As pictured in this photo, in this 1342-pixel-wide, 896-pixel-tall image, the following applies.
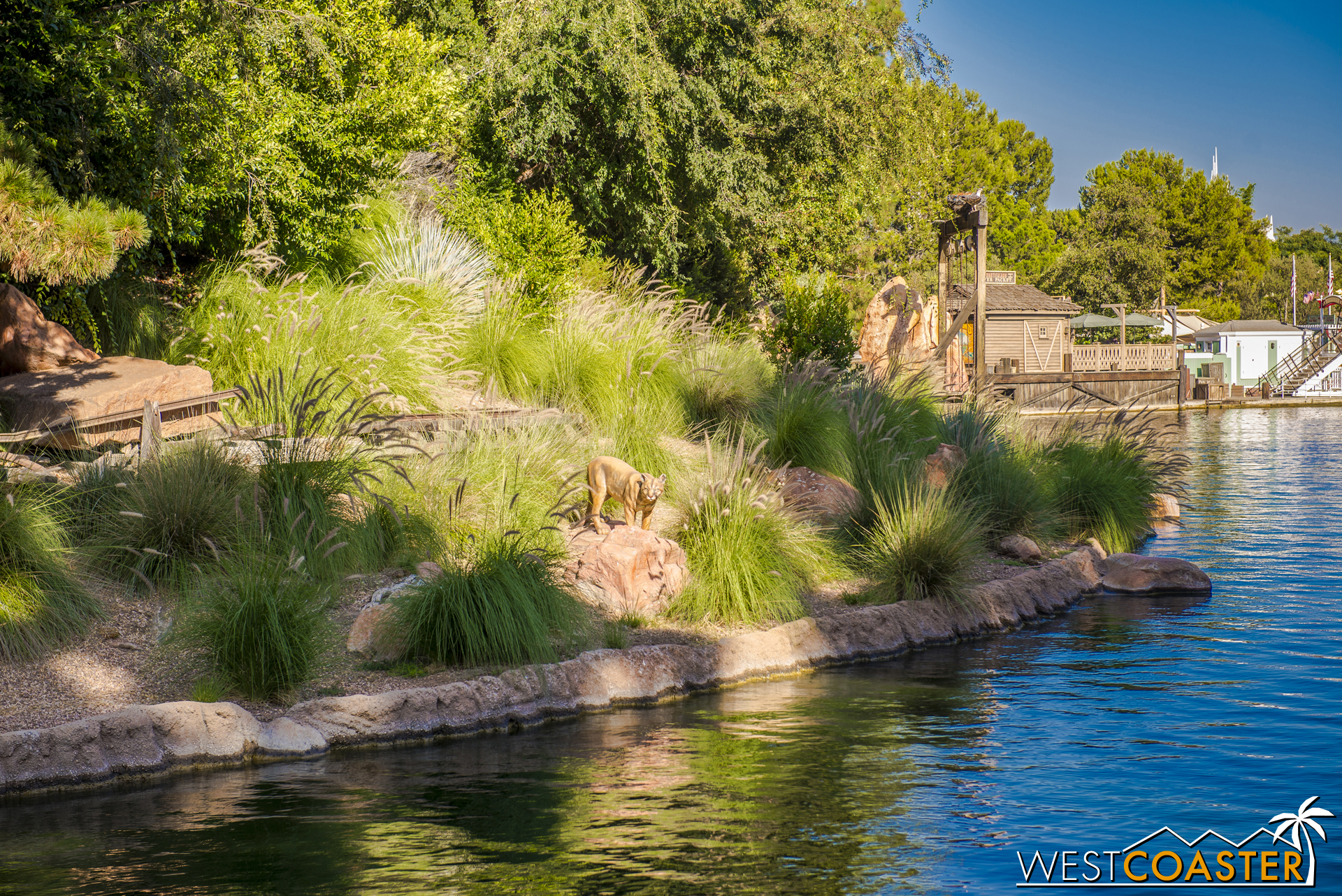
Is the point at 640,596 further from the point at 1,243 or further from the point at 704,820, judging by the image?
the point at 1,243

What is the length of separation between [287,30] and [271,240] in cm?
228

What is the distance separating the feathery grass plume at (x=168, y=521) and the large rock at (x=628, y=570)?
2648 mm

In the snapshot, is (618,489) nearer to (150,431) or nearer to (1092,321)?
(150,431)

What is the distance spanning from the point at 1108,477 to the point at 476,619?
9.50 metres

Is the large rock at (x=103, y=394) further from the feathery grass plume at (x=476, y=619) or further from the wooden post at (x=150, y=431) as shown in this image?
the feathery grass plume at (x=476, y=619)

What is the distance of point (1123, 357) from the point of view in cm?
4162

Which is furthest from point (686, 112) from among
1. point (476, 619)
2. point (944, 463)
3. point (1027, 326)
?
point (1027, 326)

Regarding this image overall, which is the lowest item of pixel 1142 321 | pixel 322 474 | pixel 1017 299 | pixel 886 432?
pixel 322 474

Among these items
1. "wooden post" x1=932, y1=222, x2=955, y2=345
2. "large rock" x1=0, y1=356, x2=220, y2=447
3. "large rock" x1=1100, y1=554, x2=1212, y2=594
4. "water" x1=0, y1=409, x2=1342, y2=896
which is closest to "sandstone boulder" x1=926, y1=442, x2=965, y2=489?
"large rock" x1=1100, y1=554, x2=1212, y2=594

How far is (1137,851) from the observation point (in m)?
5.05

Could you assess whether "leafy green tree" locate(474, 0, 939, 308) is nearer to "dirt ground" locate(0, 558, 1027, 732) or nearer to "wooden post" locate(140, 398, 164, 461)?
"wooden post" locate(140, 398, 164, 461)

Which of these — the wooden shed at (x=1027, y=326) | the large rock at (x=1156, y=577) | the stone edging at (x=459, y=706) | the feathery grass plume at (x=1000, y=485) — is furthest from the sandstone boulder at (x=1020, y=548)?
the wooden shed at (x=1027, y=326)

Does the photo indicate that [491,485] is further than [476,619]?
Yes

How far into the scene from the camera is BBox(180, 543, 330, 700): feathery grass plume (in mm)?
6992
